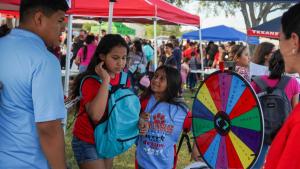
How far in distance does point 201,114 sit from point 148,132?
62 centimetres

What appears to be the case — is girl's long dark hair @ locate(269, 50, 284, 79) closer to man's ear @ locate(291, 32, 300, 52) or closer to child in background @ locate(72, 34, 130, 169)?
child in background @ locate(72, 34, 130, 169)

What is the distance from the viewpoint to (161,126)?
Answer: 3.50 metres

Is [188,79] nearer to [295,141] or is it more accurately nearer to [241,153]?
[241,153]

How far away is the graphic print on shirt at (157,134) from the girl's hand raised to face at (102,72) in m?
0.57

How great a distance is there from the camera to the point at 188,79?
18.4 meters

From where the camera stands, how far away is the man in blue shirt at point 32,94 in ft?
6.30

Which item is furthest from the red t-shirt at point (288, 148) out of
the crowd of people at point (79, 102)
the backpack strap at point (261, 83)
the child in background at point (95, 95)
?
the backpack strap at point (261, 83)

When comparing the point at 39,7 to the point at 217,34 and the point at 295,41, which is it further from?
the point at 217,34

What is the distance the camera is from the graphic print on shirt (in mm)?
3477

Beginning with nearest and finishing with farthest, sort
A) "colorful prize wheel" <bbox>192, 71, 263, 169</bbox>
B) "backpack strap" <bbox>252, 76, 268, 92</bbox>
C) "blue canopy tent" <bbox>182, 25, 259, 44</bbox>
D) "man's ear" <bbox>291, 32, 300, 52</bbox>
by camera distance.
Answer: "man's ear" <bbox>291, 32, 300, 52</bbox> → "colorful prize wheel" <bbox>192, 71, 263, 169</bbox> → "backpack strap" <bbox>252, 76, 268, 92</bbox> → "blue canopy tent" <bbox>182, 25, 259, 44</bbox>

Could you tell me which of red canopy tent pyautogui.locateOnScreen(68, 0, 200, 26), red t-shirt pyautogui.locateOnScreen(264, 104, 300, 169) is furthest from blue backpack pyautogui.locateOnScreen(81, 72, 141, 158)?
red canopy tent pyautogui.locateOnScreen(68, 0, 200, 26)

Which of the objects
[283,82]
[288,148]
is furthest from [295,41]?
[283,82]

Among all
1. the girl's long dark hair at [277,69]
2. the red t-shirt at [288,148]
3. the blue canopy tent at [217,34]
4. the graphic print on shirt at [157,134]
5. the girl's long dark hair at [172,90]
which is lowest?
the graphic print on shirt at [157,134]

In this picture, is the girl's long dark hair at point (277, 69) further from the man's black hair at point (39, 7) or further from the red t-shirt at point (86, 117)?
the man's black hair at point (39, 7)
